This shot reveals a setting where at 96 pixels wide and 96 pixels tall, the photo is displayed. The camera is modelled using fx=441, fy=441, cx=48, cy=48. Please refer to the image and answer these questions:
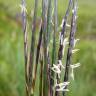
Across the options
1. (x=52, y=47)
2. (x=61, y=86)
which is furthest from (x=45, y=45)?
(x=61, y=86)

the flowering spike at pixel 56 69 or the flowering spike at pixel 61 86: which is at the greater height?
the flowering spike at pixel 56 69

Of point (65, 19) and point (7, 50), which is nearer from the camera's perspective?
point (65, 19)

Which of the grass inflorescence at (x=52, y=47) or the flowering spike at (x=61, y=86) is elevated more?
the grass inflorescence at (x=52, y=47)

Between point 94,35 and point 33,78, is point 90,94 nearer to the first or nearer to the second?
point 33,78

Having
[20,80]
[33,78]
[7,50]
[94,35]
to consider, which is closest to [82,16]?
[94,35]

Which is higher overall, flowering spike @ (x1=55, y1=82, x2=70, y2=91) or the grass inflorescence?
the grass inflorescence

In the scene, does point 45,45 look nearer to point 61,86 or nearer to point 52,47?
point 52,47

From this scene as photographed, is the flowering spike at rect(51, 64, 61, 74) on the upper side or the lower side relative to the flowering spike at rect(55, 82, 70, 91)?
upper

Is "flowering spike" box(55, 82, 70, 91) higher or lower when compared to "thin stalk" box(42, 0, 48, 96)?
lower

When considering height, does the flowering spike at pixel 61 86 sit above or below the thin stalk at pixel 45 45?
below

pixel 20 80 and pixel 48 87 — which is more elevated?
pixel 48 87

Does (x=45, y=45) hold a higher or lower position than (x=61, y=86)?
higher
